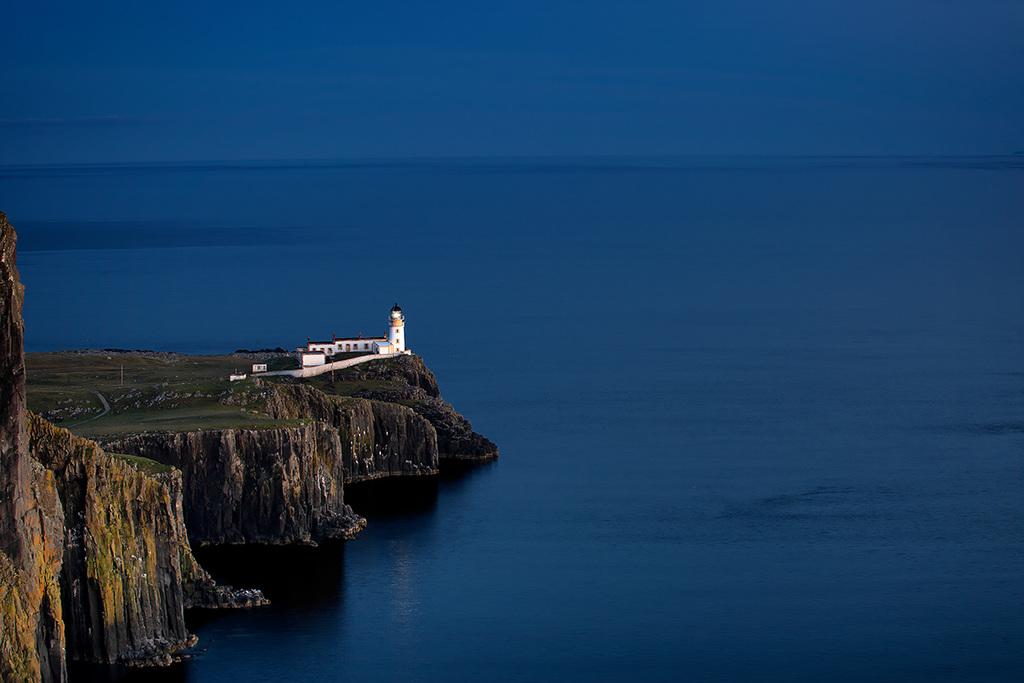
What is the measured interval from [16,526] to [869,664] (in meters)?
41.5

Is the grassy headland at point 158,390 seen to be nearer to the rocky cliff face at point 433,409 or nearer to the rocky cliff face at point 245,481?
the rocky cliff face at point 433,409

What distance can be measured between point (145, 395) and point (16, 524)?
58.7 meters

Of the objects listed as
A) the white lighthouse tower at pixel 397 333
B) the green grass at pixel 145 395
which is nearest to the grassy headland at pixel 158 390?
the green grass at pixel 145 395

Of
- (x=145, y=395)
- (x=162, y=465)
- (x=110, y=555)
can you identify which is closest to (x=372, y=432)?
(x=145, y=395)

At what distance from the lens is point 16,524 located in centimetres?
6191

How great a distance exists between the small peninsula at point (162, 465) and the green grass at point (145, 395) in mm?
233

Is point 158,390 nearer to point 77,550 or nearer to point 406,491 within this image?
point 406,491

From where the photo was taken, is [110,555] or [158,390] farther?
[158,390]

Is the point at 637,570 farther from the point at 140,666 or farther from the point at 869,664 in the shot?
the point at 140,666

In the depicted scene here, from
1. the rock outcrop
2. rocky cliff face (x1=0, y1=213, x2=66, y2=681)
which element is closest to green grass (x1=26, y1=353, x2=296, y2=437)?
the rock outcrop

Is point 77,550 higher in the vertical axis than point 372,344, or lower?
lower

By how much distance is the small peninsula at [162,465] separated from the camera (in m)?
62.8

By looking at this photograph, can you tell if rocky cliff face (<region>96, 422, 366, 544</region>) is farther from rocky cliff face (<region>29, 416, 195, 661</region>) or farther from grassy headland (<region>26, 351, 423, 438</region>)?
rocky cliff face (<region>29, 416, 195, 661</region>)

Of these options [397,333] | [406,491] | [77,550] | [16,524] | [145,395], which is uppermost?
[397,333]
